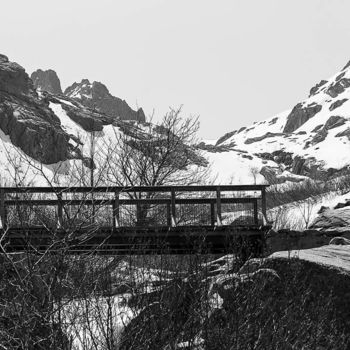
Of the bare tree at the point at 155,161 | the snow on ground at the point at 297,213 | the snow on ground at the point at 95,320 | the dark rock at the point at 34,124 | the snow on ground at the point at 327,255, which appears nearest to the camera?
the snow on ground at the point at 95,320

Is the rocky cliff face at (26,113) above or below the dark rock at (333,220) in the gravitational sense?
above

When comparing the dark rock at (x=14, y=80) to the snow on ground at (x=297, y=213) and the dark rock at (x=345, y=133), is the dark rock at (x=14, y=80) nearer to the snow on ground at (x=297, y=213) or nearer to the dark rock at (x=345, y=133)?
the dark rock at (x=345, y=133)

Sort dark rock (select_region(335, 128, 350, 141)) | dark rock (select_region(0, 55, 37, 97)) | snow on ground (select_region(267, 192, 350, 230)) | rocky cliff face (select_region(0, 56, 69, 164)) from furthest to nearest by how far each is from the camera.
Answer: dark rock (select_region(335, 128, 350, 141))
dark rock (select_region(0, 55, 37, 97))
rocky cliff face (select_region(0, 56, 69, 164))
snow on ground (select_region(267, 192, 350, 230))

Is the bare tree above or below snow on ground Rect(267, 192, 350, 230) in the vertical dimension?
above

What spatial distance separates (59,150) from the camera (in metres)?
111

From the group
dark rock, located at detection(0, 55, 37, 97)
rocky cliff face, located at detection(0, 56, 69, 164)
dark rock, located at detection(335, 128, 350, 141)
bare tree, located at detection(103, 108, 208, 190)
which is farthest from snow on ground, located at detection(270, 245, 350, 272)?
dark rock, located at detection(335, 128, 350, 141)

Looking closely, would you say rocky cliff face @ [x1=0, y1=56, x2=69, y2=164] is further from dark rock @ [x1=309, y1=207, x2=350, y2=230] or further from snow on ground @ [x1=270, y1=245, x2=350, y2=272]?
snow on ground @ [x1=270, y1=245, x2=350, y2=272]

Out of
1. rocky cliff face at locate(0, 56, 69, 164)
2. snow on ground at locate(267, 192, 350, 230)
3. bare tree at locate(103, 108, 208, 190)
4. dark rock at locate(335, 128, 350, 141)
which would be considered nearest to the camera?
bare tree at locate(103, 108, 208, 190)

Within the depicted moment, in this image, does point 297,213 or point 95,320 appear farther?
point 297,213

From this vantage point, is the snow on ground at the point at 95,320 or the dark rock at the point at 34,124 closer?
the snow on ground at the point at 95,320

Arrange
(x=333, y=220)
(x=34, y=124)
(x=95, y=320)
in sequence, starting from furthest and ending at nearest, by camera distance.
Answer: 1. (x=34, y=124)
2. (x=333, y=220)
3. (x=95, y=320)

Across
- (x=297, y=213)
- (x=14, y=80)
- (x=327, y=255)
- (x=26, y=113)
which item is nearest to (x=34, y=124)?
(x=26, y=113)

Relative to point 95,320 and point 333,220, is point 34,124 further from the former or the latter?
point 95,320

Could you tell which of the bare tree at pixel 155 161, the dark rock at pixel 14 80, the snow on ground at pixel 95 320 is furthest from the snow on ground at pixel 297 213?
the dark rock at pixel 14 80
